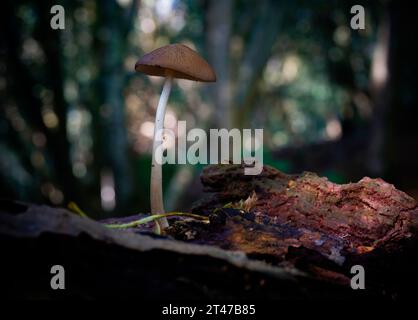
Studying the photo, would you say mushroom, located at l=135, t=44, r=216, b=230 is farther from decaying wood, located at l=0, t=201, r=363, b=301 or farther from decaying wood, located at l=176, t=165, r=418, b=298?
decaying wood, located at l=0, t=201, r=363, b=301

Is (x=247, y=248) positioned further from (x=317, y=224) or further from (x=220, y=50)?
(x=220, y=50)

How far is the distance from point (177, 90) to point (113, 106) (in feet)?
37.4

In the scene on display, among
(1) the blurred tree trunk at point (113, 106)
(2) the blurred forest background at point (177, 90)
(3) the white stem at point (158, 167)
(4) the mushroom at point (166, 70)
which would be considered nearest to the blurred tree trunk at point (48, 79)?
(2) the blurred forest background at point (177, 90)

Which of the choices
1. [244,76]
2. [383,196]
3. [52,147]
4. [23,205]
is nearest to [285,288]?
[383,196]

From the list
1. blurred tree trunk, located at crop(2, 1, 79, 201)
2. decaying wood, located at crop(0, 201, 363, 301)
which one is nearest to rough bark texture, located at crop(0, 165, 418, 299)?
decaying wood, located at crop(0, 201, 363, 301)

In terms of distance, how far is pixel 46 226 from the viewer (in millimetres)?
2150

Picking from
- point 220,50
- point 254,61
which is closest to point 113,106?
point 220,50

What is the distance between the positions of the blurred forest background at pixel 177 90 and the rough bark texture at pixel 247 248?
249 inches

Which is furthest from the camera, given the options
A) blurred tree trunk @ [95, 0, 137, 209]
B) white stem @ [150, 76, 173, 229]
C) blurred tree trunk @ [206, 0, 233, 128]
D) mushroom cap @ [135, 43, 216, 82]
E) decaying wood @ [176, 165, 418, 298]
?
blurred tree trunk @ [206, 0, 233, 128]

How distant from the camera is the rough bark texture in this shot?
7.00ft

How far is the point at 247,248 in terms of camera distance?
2.51 meters

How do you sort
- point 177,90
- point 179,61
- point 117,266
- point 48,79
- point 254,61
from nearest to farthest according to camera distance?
point 117,266, point 179,61, point 48,79, point 254,61, point 177,90

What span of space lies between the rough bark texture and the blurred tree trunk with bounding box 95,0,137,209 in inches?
235
